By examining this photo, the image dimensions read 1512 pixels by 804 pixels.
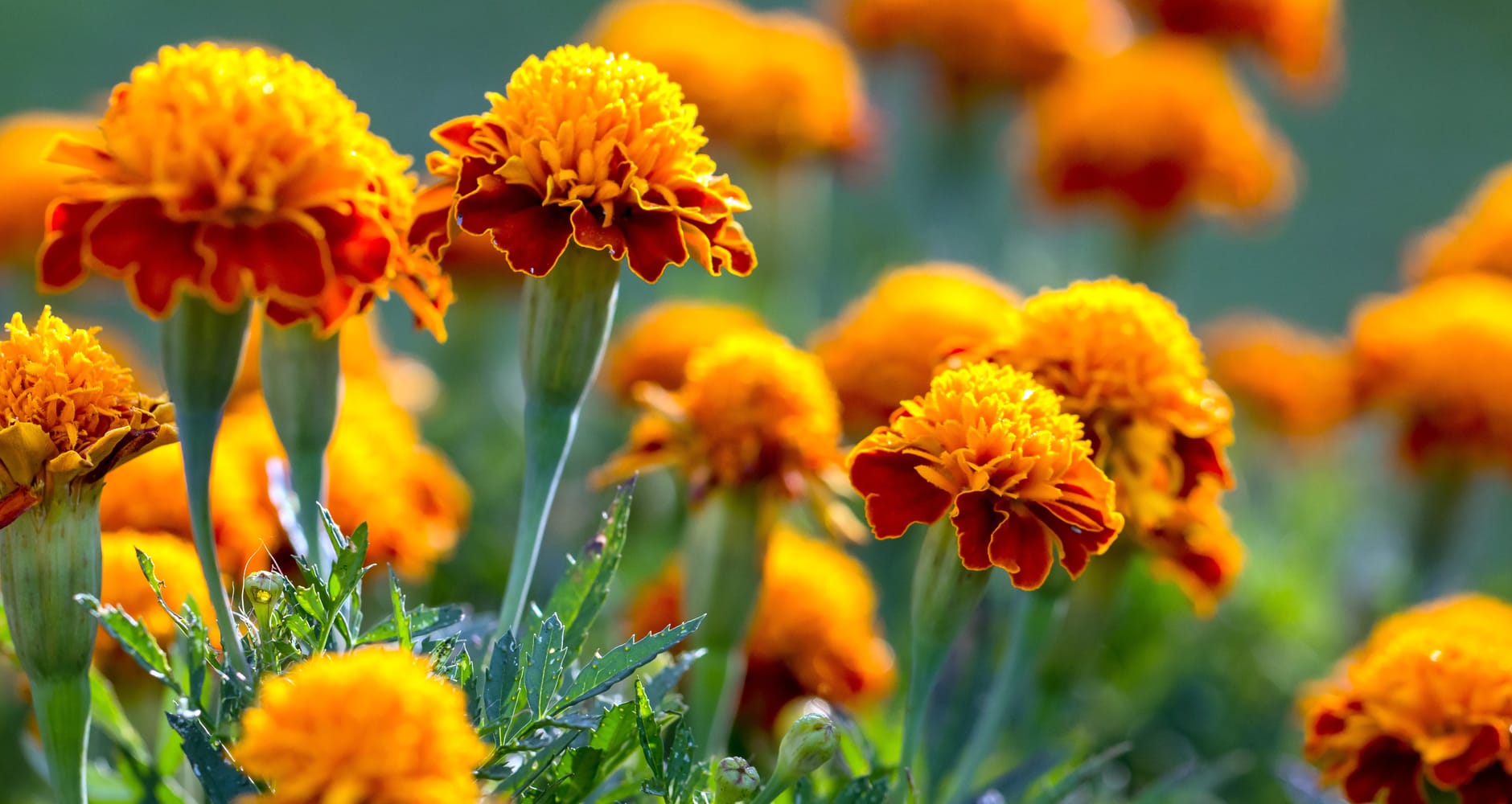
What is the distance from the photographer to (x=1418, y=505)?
1360mm

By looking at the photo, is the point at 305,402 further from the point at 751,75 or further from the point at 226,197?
the point at 751,75

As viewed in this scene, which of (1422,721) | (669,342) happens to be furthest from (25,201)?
(1422,721)

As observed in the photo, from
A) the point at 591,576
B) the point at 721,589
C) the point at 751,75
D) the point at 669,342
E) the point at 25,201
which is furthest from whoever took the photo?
the point at 751,75

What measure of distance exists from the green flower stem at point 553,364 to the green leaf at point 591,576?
0.8 inches

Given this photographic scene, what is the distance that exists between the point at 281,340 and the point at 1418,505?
41.7 inches

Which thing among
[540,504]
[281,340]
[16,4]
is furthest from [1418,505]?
[16,4]

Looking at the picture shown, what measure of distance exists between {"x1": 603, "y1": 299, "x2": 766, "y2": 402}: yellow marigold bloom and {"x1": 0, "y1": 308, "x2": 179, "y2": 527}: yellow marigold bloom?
23.8 inches

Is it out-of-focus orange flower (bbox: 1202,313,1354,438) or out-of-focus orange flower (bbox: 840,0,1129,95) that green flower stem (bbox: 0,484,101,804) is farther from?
out-of-focus orange flower (bbox: 1202,313,1354,438)

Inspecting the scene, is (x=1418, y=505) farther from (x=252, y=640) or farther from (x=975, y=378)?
(x=252, y=640)

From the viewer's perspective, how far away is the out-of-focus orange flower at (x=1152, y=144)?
1.61 metres

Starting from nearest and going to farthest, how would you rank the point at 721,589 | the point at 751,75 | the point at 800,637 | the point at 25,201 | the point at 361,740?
the point at 361,740 < the point at 721,589 < the point at 800,637 < the point at 25,201 < the point at 751,75

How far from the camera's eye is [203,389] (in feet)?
2.04

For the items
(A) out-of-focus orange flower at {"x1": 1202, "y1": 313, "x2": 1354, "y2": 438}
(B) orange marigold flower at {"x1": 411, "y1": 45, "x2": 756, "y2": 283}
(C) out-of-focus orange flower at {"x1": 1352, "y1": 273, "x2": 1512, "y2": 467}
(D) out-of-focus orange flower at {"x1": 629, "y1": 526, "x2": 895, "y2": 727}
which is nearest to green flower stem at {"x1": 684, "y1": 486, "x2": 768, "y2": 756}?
(D) out-of-focus orange flower at {"x1": 629, "y1": 526, "x2": 895, "y2": 727}

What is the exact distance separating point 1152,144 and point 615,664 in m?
1.17
